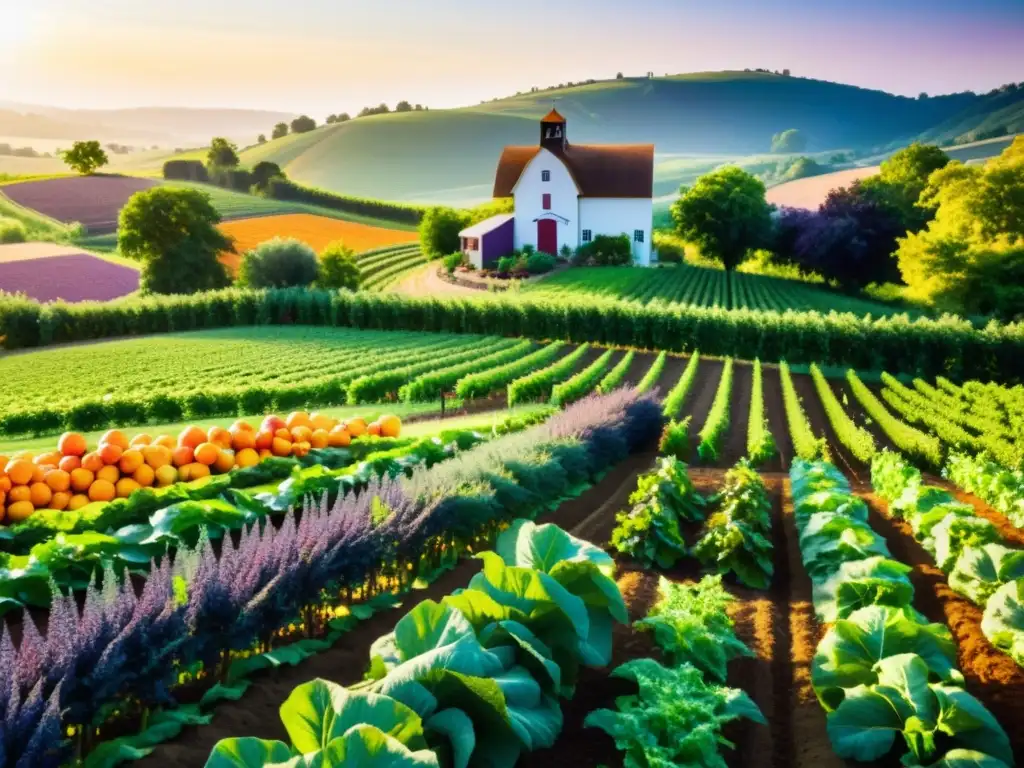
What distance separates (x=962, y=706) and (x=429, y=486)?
498cm

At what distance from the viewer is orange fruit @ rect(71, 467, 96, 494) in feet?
37.3

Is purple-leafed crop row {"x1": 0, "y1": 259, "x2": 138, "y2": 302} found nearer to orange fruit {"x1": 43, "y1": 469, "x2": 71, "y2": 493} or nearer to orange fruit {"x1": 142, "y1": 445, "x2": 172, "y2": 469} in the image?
orange fruit {"x1": 142, "y1": 445, "x2": 172, "y2": 469}

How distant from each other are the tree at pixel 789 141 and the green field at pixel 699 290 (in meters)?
129

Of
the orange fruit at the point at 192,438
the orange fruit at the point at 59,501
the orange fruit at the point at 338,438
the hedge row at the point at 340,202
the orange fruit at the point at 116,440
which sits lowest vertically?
the orange fruit at the point at 338,438

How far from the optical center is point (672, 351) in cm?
3372

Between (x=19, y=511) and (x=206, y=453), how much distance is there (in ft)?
8.62

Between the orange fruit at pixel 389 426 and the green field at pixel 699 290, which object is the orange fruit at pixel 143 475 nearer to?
the orange fruit at pixel 389 426

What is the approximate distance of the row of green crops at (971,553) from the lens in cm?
677

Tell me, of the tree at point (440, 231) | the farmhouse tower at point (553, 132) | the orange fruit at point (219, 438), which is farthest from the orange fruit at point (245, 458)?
the tree at point (440, 231)

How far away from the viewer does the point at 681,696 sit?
5348 mm

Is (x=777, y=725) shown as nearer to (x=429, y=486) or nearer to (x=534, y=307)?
(x=429, y=486)

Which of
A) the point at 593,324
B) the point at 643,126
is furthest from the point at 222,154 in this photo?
the point at 643,126

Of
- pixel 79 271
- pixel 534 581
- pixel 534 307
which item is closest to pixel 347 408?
pixel 534 307

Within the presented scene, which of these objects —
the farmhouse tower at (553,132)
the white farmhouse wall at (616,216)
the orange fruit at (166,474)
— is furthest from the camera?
the farmhouse tower at (553,132)
